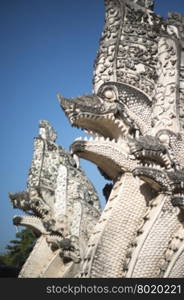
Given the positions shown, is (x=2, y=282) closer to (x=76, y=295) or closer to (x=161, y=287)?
(x=76, y=295)

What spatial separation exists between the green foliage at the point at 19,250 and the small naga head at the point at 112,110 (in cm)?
1639

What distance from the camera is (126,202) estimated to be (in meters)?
6.72

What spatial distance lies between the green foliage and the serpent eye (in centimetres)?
1662

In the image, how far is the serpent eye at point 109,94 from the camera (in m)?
7.16

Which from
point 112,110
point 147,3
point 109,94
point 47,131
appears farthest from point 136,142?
point 47,131

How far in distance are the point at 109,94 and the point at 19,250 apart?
17740mm

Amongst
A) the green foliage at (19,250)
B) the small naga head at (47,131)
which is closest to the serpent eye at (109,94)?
the small naga head at (47,131)

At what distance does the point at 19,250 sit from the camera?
23.4 m

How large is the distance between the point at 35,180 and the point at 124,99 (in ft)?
14.9

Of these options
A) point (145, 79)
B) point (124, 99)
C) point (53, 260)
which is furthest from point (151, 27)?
point (53, 260)

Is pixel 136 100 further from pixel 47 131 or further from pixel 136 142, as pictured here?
pixel 47 131

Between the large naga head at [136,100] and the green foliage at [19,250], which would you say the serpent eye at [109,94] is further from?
the green foliage at [19,250]

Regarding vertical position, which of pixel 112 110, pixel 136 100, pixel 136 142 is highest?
pixel 136 100

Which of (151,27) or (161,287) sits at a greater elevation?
(151,27)
